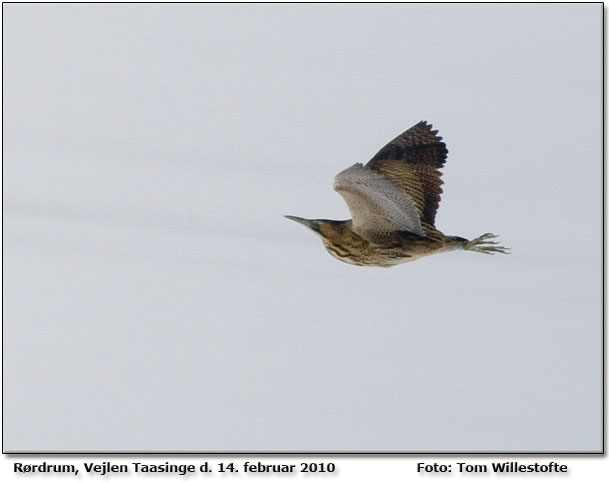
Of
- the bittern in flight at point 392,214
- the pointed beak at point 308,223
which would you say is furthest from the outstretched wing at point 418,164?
the pointed beak at point 308,223

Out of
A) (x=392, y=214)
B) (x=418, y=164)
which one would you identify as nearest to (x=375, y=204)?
(x=392, y=214)

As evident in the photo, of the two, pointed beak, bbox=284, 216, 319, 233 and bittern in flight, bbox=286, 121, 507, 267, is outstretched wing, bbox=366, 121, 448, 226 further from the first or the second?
pointed beak, bbox=284, 216, 319, 233

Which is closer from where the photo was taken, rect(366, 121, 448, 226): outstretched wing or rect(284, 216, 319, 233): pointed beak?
rect(284, 216, 319, 233): pointed beak

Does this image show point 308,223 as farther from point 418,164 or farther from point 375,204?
point 418,164

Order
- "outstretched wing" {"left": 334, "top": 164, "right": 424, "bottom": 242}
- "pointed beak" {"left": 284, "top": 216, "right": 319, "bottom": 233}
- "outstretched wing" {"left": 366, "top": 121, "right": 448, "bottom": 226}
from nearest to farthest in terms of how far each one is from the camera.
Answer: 1. "outstretched wing" {"left": 334, "top": 164, "right": 424, "bottom": 242}
2. "pointed beak" {"left": 284, "top": 216, "right": 319, "bottom": 233}
3. "outstretched wing" {"left": 366, "top": 121, "right": 448, "bottom": 226}

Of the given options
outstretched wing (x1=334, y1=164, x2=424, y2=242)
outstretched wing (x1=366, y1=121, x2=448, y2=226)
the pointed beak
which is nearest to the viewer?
outstretched wing (x1=334, y1=164, x2=424, y2=242)

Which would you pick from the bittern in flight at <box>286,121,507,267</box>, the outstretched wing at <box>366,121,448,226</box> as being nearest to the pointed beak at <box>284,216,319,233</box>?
the bittern in flight at <box>286,121,507,267</box>

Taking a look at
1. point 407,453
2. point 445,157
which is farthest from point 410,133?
point 407,453
